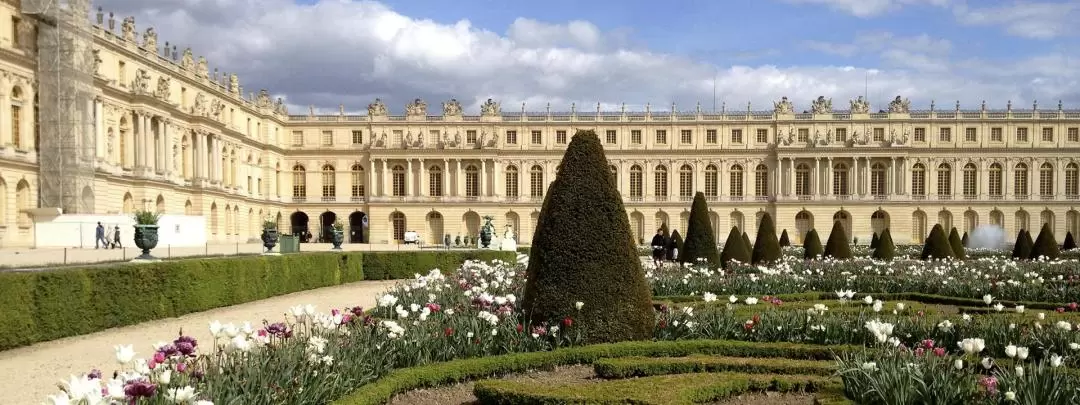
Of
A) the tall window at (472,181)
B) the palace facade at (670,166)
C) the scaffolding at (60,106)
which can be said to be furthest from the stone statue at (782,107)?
the scaffolding at (60,106)

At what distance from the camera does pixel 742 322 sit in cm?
1016

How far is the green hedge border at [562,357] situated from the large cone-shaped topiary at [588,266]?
385 millimetres

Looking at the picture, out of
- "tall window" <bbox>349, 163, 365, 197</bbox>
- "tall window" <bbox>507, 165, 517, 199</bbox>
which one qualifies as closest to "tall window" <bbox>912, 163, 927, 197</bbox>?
"tall window" <bbox>507, 165, 517, 199</bbox>

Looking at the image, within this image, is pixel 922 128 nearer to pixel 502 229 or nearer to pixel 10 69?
pixel 502 229

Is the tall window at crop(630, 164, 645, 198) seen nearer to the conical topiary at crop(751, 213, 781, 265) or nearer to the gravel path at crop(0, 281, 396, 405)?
the conical topiary at crop(751, 213, 781, 265)

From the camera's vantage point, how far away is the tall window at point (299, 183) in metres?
61.4

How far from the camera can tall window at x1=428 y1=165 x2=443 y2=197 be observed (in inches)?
2394

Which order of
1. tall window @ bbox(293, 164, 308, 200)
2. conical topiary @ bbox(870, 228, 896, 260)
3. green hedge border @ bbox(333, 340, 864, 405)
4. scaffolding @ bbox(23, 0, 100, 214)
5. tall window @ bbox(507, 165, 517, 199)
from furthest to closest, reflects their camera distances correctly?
tall window @ bbox(293, 164, 308, 200)
tall window @ bbox(507, 165, 517, 199)
scaffolding @ bbox(23, 0, 100, 214)
conical topiary @ bbox(870, 228, 896, 260)
green hedge border @ bbox(333, 340, 864, 405)

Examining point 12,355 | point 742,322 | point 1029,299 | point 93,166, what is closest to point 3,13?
point 93,166

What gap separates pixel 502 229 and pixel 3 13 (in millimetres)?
34634

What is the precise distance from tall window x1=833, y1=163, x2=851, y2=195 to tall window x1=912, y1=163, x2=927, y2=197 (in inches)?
181

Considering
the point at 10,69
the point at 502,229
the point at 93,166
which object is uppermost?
the point at 10,69

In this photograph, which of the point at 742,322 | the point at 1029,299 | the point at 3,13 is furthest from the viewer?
the point at 3,13

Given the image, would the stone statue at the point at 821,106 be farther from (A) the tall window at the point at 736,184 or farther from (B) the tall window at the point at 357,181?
(B) the tall window at the point at 357,181
